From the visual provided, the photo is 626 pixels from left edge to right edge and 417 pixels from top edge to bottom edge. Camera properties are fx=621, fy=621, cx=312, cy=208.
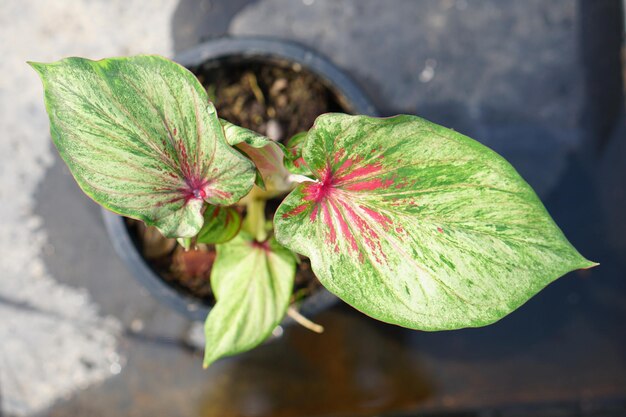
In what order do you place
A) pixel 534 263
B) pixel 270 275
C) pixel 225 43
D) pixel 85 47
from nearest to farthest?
pixel 534 263 → pixel 270 275 → pixel 225 43 → pixel 85 47

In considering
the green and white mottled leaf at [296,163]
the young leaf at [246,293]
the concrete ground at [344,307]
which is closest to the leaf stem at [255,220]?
the young leaf at [246,293]

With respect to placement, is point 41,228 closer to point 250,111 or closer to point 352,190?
point 250,111

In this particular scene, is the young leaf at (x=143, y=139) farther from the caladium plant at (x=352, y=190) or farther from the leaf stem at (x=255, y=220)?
the leaf stem at (x=255, y=220)

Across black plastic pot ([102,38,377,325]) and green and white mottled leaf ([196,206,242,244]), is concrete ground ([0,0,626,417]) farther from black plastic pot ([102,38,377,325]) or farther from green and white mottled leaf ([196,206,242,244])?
green and white mottled leaf ([196,206,242,244])

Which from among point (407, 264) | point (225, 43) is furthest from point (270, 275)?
point (225, 43)

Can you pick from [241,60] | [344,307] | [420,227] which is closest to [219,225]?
[420,227]

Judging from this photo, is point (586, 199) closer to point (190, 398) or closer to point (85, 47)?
point (190, 398)
